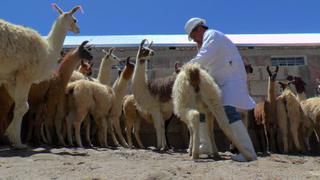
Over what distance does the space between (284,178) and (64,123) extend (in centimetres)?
624

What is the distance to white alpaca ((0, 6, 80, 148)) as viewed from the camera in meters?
7.48

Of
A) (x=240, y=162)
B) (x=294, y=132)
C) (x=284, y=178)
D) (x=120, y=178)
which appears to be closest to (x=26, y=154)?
(x=120, y=178)

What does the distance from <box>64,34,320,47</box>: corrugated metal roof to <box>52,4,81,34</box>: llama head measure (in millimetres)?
12276

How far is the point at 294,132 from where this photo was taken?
35.0 feet

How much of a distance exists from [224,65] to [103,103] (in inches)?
167

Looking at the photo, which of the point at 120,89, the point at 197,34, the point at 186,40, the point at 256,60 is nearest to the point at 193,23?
the point at 197,34

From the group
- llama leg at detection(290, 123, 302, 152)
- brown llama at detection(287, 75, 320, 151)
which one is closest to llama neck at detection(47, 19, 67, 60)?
llama leg at detection(290, 123, 302, 152)

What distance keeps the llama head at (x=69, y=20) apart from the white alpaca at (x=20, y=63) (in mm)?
961

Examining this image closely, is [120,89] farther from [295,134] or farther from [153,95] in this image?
[295,134]

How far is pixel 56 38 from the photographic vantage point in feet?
28.5

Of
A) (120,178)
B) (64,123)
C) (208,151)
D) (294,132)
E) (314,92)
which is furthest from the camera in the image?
(314,92)

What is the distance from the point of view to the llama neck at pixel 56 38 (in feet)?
27.5

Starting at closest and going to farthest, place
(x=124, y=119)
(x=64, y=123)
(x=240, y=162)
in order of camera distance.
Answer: (x=240, y=162)
(x=64, y=123)
(x=124, y=119)

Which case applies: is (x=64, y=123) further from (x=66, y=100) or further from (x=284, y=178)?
(x=284, y=178)
